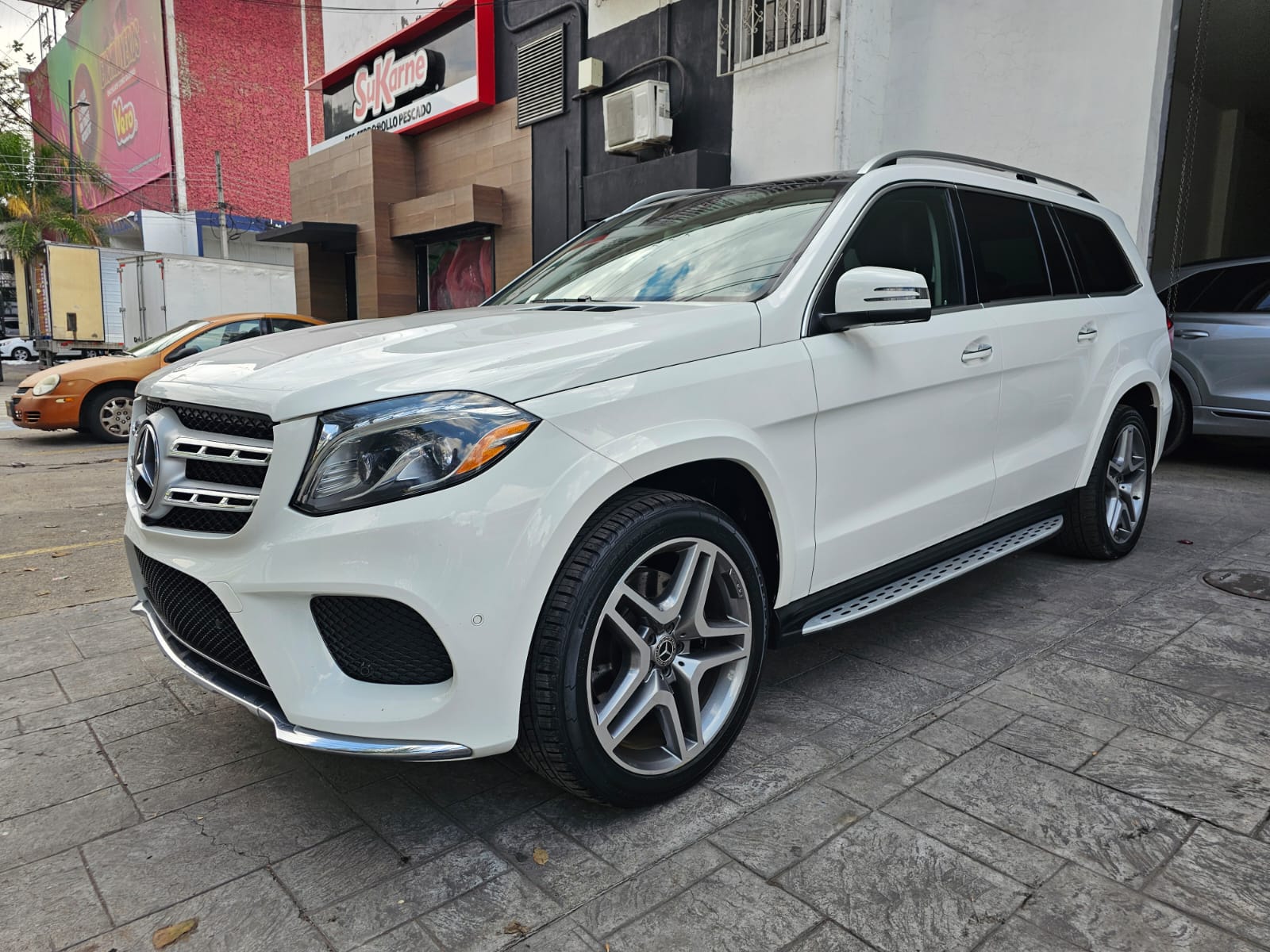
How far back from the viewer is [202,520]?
7.34 feet

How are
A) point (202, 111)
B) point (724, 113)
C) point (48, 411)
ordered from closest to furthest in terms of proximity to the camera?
point (724, 113), point (48, 411), point (202, 111)

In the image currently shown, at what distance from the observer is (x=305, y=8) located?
3603cm

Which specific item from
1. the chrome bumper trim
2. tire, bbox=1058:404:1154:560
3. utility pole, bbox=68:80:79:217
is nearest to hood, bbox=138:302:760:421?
the chrome bumper trim

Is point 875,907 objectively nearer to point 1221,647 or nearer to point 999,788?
point 999,788

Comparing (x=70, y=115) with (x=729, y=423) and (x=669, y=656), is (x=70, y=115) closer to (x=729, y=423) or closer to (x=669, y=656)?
(x=729, y=423)

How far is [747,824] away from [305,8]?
4118 cm

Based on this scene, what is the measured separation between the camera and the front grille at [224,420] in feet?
6.91

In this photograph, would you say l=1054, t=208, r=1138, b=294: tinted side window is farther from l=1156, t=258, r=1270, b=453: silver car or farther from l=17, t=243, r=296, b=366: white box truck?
l=17, t=243, r=296, b=366: white box truck

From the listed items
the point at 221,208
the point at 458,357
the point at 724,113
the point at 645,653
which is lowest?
the point at 645,653

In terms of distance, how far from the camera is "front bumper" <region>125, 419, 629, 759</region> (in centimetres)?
196

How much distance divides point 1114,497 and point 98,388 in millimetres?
10404

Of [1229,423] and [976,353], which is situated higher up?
[976,353]

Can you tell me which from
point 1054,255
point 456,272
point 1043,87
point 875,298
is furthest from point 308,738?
point 456,272

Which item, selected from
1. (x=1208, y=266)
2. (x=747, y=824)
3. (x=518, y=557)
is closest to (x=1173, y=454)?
(x=1208, y=266)
